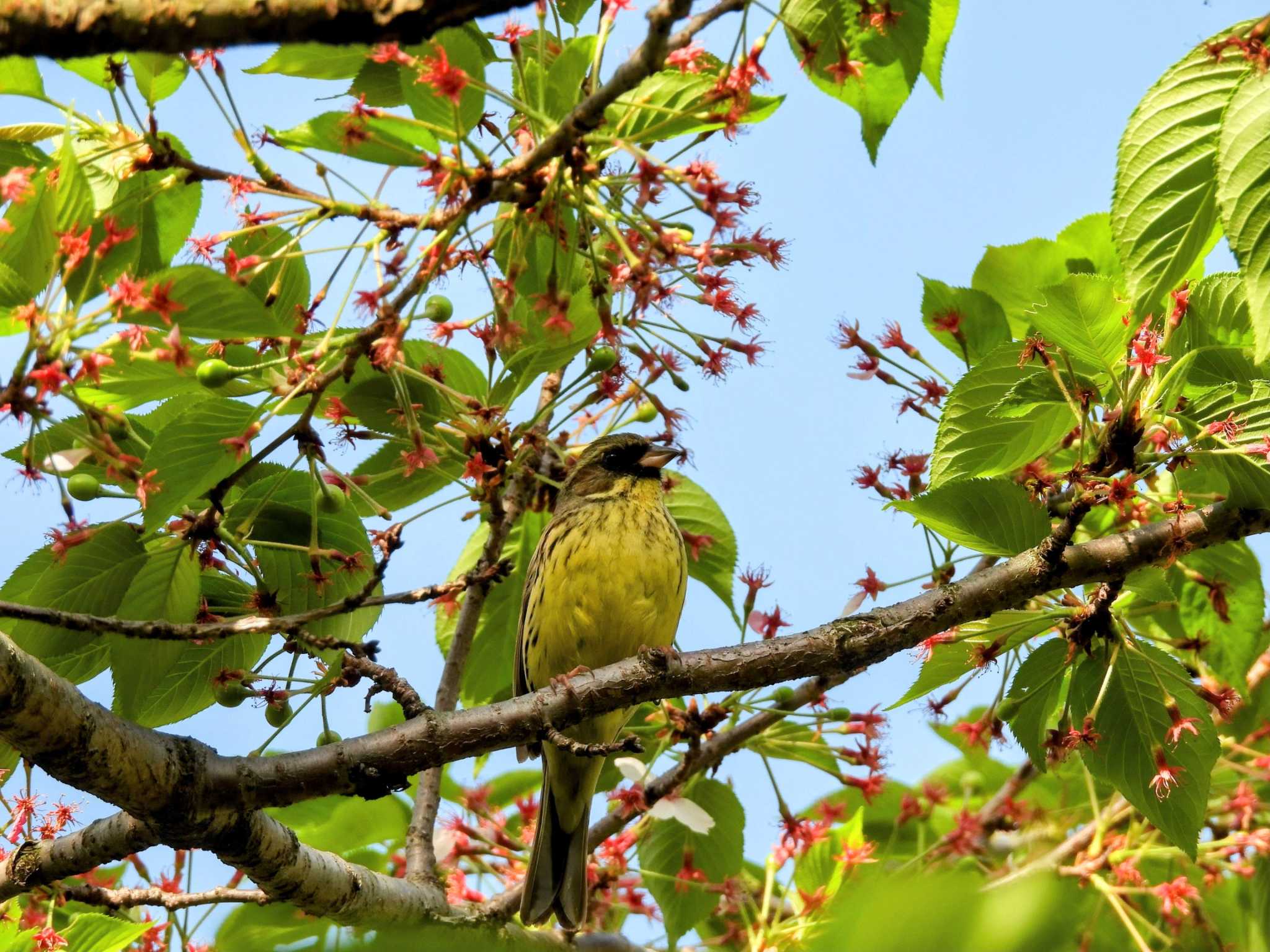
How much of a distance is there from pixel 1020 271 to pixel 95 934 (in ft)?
14.3

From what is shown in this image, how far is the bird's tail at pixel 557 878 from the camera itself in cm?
628

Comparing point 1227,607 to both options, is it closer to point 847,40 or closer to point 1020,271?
point 1020,271

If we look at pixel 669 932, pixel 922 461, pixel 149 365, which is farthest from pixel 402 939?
pixel 669 932

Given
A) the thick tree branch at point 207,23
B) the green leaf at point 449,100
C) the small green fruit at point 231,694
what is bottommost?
the small green fruit at point 231,694

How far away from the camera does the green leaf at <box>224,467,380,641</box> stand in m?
4.53

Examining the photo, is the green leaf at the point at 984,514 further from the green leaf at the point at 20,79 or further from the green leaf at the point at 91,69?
the green leaf at the point at 20,79

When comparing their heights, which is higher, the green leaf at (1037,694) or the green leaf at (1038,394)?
the green leaf at (1038,394)

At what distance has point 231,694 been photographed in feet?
14.9

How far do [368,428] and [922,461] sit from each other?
229 cm

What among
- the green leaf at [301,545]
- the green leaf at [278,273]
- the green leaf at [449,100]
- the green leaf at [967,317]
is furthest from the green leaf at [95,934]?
the green leaf at [967,317]

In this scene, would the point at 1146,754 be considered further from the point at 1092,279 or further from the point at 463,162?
the point at 463,162

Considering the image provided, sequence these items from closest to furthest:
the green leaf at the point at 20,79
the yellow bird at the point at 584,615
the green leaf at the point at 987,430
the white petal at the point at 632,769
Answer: the green leaf at the point at 20,79
the green leaf at the point at 987,430
the white petal at the point at 632,769
the yellow bird at the point at 584,615

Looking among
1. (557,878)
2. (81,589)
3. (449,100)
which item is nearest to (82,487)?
(81,589)

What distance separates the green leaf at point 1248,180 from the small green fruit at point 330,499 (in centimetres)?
289
